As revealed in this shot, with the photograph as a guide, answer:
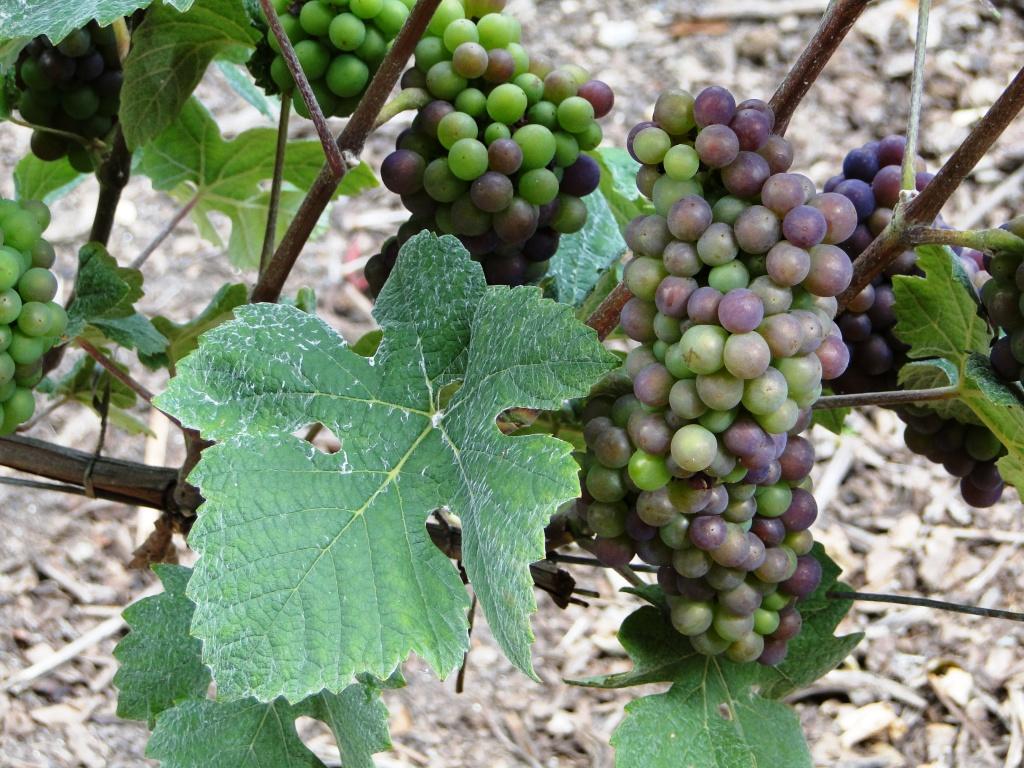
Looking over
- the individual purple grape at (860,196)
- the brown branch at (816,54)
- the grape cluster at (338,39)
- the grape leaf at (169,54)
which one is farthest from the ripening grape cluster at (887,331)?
the grape leaf at (169,54)

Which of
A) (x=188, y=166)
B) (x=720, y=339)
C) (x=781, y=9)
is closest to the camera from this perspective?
(x=720, y=339)

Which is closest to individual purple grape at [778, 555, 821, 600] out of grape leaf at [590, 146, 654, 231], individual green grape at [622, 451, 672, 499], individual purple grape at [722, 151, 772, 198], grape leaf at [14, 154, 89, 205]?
individual green grape at [622, 451, 672, 499]

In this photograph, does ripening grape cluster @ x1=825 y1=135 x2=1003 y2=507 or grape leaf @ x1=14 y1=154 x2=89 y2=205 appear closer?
ripening grape cluster @ x1=825 y1=135 x2=1003 y2=507

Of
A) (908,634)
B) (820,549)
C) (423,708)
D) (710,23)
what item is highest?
(820,549)

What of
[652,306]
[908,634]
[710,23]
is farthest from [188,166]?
[710,23]

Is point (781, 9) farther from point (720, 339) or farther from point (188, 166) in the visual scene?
point (720, 339)

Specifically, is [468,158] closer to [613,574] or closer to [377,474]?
[377,474]

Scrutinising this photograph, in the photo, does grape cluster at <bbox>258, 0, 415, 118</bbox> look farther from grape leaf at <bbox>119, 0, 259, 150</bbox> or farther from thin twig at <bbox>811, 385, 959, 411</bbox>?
thin twig at <bbox>811, 385, 959, 411</bbox>
